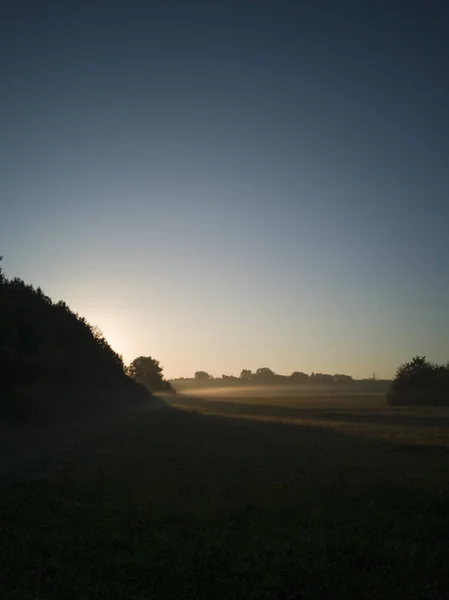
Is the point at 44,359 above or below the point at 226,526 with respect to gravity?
above

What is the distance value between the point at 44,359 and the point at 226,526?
131ft

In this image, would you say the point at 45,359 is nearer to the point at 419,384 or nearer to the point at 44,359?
the point at 44,359

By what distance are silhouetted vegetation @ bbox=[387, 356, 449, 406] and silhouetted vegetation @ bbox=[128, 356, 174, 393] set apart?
10646cm

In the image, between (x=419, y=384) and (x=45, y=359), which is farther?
(x=419, y=384)

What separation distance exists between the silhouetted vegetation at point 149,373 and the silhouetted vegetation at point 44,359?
10327 cm

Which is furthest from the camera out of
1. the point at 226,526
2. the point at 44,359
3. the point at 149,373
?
the point at 149,373

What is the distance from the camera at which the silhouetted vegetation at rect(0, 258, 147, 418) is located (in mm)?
41969

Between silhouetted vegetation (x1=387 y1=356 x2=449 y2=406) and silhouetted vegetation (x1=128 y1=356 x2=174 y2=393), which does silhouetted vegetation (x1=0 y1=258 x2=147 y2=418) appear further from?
silhouetted vegetation (x1=128 y1=356 x2=174 y2=393)

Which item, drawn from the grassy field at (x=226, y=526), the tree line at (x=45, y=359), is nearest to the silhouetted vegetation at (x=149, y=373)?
the tree line at (x=45, y=359)

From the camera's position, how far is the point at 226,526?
12781 mm

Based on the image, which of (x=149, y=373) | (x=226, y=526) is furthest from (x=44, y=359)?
(x=149, y=373)

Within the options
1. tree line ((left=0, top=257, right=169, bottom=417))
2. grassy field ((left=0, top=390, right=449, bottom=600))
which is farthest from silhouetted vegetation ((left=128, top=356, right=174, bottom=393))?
grassy field ((left=0, top=390, right=449, bottom=600))

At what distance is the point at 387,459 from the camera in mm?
23547

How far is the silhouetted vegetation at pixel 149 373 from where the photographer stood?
182m
